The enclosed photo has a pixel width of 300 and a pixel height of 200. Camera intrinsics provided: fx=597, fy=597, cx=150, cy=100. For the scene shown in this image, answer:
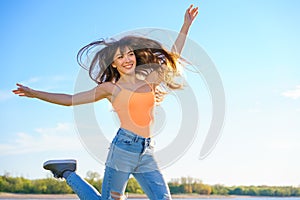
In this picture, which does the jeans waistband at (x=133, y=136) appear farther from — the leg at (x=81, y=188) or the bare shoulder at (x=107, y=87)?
the leg at (x=81, y=188)

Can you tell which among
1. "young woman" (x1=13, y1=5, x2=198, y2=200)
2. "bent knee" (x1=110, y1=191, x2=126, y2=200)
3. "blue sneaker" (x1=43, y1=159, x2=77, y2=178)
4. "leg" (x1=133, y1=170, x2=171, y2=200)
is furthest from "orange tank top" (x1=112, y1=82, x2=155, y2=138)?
"blue sneaker" (x1=43, y1=159, x2=77, y2=178)

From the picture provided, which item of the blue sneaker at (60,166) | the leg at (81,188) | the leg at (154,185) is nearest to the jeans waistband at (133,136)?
the leg at (154,185)

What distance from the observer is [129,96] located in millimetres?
6570

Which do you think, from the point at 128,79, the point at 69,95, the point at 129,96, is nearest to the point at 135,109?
the point at 129,96

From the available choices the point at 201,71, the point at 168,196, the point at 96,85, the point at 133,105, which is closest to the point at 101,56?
the point at 96,85

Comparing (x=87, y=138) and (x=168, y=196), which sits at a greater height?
(x=87, y=138)

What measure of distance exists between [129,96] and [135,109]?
0.53ft

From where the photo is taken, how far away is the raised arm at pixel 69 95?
261 inches

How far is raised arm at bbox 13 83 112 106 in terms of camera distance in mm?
6621

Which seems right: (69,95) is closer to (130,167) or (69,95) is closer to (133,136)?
(133,136)

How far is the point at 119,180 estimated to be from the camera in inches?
258

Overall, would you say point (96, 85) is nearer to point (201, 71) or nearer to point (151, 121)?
point (151, 121)

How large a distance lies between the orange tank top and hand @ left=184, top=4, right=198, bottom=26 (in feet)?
3.74

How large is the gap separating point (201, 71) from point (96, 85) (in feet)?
4.47
